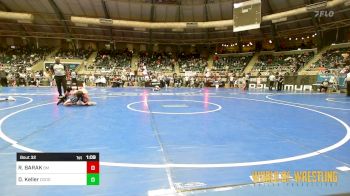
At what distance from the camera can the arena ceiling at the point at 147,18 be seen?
32281 mm

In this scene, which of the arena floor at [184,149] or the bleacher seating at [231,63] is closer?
the arena floor at [184,149]

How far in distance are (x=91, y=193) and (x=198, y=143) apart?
2.35 m

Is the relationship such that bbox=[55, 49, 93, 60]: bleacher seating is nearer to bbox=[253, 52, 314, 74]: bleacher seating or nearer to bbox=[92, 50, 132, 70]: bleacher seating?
bbox=[92, 50, 132, 70]: bleacher seating

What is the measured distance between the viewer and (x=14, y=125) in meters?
6.08

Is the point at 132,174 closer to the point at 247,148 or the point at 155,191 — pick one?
the point at 155,191

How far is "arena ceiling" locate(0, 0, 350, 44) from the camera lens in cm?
3228

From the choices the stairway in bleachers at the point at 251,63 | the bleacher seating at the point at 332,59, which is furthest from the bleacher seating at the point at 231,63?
the bleacher seating at the point at 332,59
